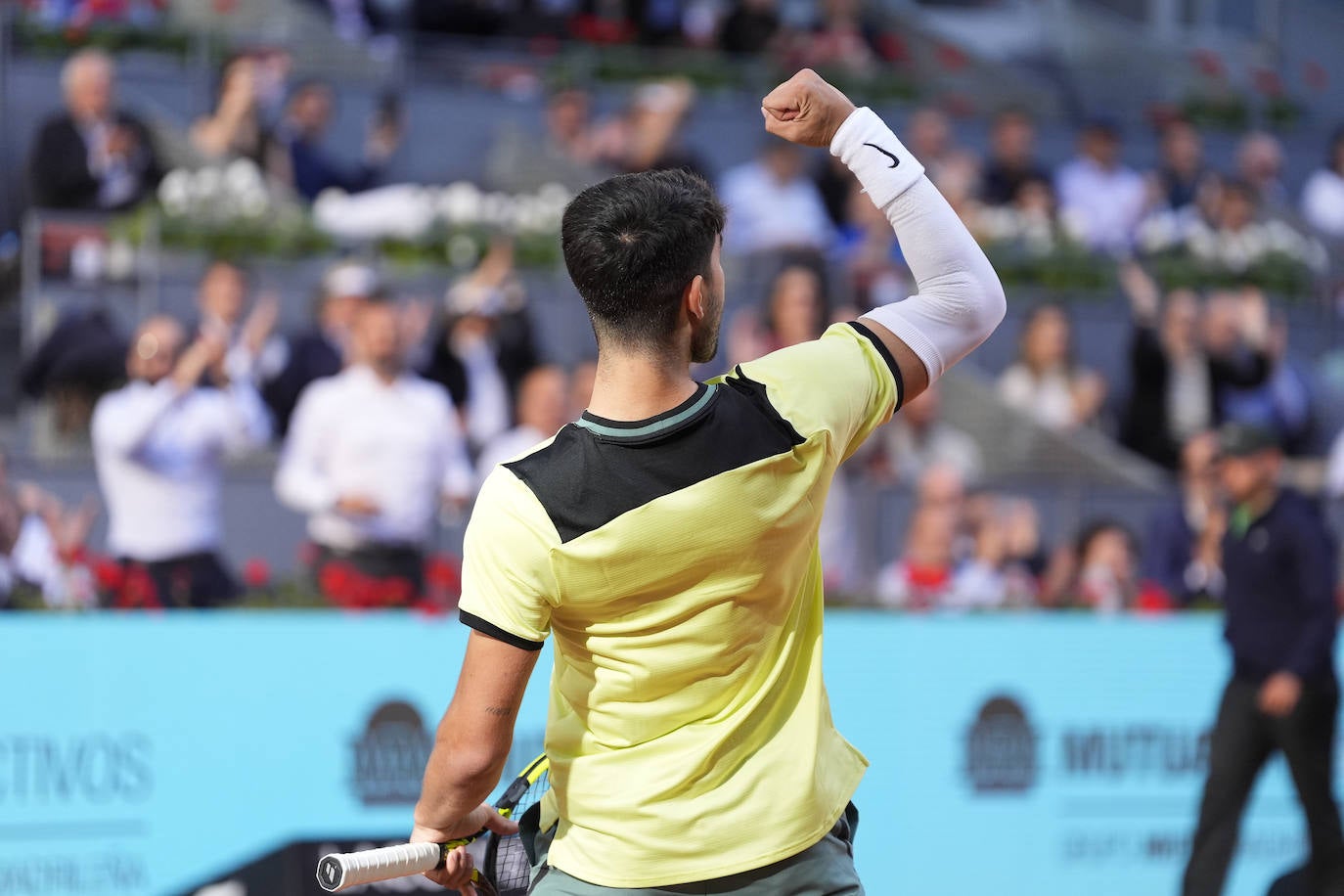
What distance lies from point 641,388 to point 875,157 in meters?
0.59

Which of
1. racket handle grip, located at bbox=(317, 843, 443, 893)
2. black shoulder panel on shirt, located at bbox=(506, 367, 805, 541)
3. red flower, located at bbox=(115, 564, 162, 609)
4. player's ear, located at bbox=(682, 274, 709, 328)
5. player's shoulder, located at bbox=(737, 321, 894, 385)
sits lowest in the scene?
red flower, located at bbox=(115, 564, 162, 609)

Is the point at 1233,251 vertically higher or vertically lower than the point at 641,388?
higher

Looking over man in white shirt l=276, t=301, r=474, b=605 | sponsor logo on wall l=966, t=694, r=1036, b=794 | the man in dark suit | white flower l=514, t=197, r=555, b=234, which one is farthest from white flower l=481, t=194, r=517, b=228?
sponsor logo on wall l=966, t=694, r=1036, b=794

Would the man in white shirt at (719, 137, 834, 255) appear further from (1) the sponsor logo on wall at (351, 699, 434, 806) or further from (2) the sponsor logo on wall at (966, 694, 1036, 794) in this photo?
(1) the sponsor logo on wall at (351, 699, 434, 806)

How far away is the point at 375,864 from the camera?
2.31 metres

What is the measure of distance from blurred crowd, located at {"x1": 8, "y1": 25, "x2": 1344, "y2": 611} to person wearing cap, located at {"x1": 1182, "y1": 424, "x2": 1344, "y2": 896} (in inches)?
23.9

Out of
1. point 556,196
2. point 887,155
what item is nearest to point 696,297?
point 887,155

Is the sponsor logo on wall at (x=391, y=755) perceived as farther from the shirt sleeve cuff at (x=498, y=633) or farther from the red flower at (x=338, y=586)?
the shirt sleeve cuff at (x=498, y=633)

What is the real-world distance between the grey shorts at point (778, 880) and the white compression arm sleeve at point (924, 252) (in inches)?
30.9

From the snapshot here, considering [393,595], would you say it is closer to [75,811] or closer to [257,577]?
[257,577]

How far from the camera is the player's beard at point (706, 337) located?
2.51 metres

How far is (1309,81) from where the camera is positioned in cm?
1684

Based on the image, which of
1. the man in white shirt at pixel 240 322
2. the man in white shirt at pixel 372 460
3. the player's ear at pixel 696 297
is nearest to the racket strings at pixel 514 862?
the player's ear at pixel 696 297

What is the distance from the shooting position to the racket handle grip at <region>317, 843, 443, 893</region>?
2254 millimetres
